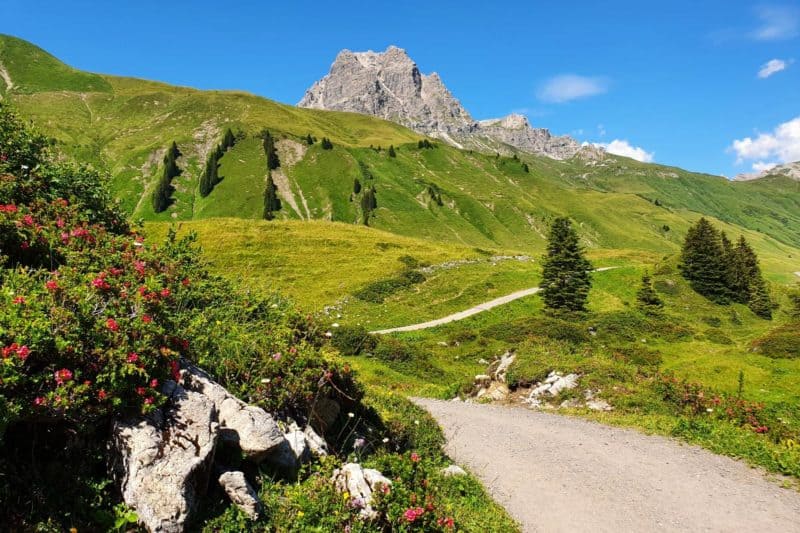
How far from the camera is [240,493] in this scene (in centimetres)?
623

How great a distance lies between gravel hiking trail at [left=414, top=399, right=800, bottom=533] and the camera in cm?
972

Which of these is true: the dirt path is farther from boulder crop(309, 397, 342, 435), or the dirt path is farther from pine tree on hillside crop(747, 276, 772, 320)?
boulder crop(309, 397, 342, 435)

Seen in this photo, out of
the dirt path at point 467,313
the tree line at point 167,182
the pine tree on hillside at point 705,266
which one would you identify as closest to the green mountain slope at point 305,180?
the tree line at point 167,182

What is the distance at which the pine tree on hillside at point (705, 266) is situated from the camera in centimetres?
5753

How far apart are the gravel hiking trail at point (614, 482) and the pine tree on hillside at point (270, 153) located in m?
154

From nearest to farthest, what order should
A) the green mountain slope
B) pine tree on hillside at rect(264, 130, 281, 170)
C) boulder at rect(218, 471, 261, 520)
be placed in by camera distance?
boulder at rect(218, 471, 261, 520)
the green mountain slope
pine tree on hillside at rect(264, 130, 281, 170)

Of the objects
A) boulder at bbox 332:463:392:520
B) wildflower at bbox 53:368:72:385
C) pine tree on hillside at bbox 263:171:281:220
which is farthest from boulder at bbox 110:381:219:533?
pine tree on hillside at bbox 263:171:281:220

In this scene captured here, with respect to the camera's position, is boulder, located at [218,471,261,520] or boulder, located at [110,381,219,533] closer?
boulder, located at [110,381,219,533]

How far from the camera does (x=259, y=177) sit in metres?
151

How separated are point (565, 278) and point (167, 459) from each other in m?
43.6

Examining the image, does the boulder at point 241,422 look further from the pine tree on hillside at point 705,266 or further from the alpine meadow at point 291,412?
the pine tree on hillside at point 705,266

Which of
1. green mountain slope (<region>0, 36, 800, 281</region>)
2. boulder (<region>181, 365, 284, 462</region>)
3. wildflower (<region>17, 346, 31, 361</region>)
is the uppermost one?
green mountain slope (<region>0, 36, 800, 281</region>)

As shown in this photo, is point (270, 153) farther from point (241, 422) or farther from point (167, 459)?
point (167, 459)

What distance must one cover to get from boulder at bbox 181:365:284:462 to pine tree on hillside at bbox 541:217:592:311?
1592 inches
